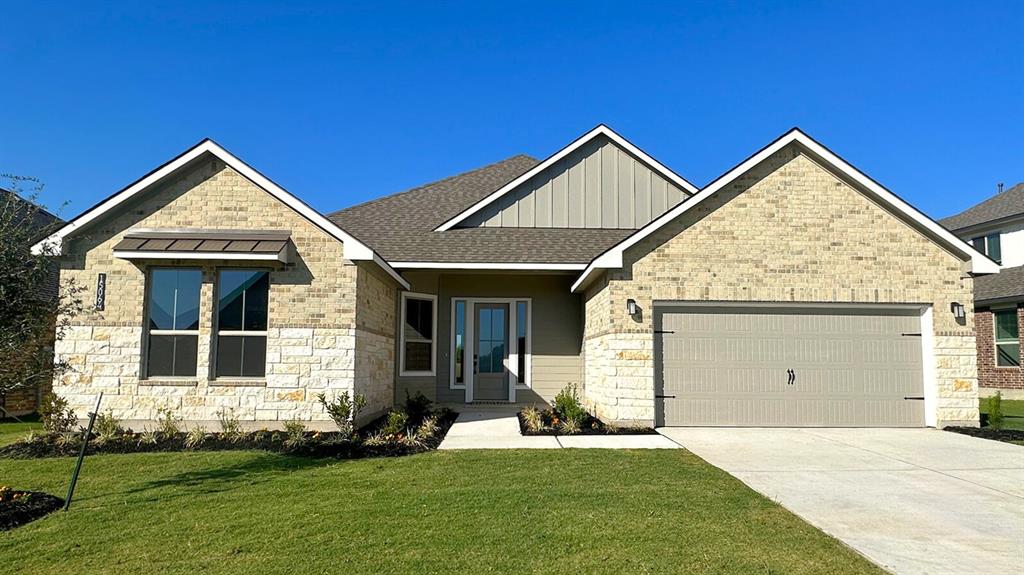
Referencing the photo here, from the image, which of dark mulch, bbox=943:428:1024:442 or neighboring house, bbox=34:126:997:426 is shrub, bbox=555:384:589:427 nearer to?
neighboring house, bbox=34:126:997:426

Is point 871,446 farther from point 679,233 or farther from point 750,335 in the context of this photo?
point 679,233

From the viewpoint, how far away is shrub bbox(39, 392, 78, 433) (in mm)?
9531

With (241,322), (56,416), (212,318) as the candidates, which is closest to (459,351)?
(241,322)

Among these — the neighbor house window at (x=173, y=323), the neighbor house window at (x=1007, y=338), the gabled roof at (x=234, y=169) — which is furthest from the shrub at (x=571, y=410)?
the neighbor house window at (x=1007, y=338)

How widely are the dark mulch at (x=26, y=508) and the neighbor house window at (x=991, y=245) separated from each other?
2663 cm

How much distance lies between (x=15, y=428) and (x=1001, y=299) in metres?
26.5

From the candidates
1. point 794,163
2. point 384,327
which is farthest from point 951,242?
point 384,327

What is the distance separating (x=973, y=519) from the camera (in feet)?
17.6

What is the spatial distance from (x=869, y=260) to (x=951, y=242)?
148 centimetres

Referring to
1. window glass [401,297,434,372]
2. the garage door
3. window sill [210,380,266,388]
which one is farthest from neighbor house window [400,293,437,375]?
the garage door

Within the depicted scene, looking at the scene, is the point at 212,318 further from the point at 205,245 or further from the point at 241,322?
the point at 205,245

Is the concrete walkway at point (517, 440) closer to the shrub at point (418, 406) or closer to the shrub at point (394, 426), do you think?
the shrub at point (394, 426)

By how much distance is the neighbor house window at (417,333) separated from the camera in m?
14.0

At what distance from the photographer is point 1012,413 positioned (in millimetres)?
14328
